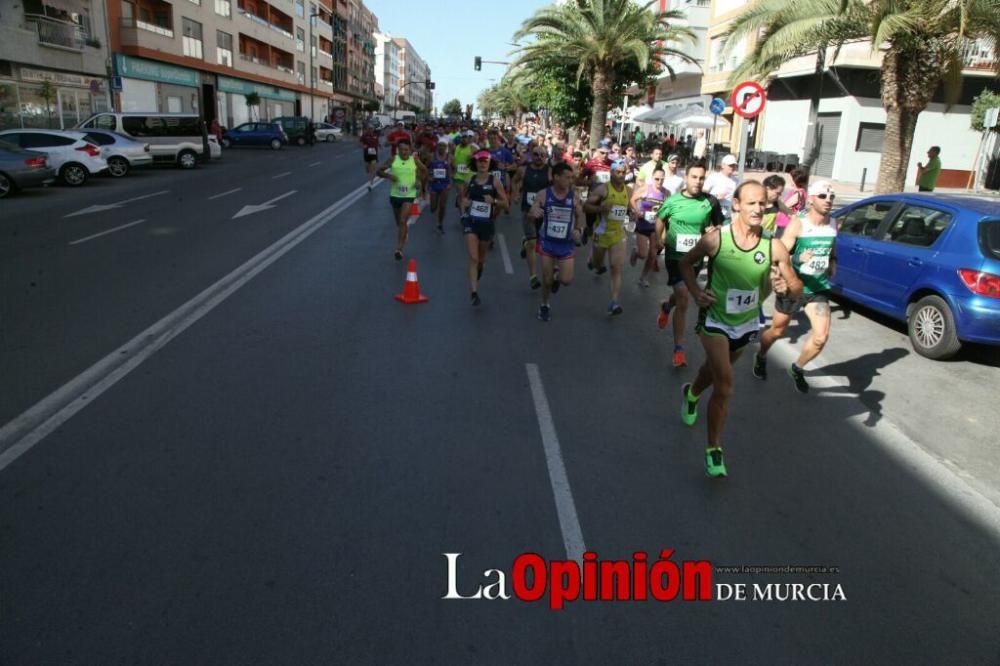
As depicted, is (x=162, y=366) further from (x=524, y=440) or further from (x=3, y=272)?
(x=3, y=272)

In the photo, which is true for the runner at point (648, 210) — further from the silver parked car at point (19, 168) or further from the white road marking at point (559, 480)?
the silver parked car at point (19, 168)

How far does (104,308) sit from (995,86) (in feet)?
104

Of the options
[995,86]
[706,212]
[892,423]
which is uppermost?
[995,86]

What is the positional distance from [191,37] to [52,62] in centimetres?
1365

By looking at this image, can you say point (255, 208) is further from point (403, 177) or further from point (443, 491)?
point (443, 491)

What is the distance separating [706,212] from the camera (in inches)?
274

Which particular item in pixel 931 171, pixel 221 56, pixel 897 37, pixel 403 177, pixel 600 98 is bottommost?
pixel 403 177

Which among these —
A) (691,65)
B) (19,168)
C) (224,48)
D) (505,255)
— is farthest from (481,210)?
(224,48)

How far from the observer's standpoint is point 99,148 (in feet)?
69.8

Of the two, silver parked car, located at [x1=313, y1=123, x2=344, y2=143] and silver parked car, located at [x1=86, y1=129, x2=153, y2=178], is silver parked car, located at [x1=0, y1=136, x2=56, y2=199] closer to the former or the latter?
silver parked car, located at [x1=86, y1=129, x2=153, y2=178]

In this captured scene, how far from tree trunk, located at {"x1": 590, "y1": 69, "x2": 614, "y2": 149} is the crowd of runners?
A: 13.6 meters

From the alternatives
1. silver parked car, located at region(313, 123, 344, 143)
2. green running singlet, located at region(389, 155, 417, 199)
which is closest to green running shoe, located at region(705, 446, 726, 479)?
green running singlet, located at region(389, 155, 417, 199)

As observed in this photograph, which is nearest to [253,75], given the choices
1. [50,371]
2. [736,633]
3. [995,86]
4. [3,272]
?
[995,86]

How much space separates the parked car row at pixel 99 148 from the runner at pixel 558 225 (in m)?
15.3
